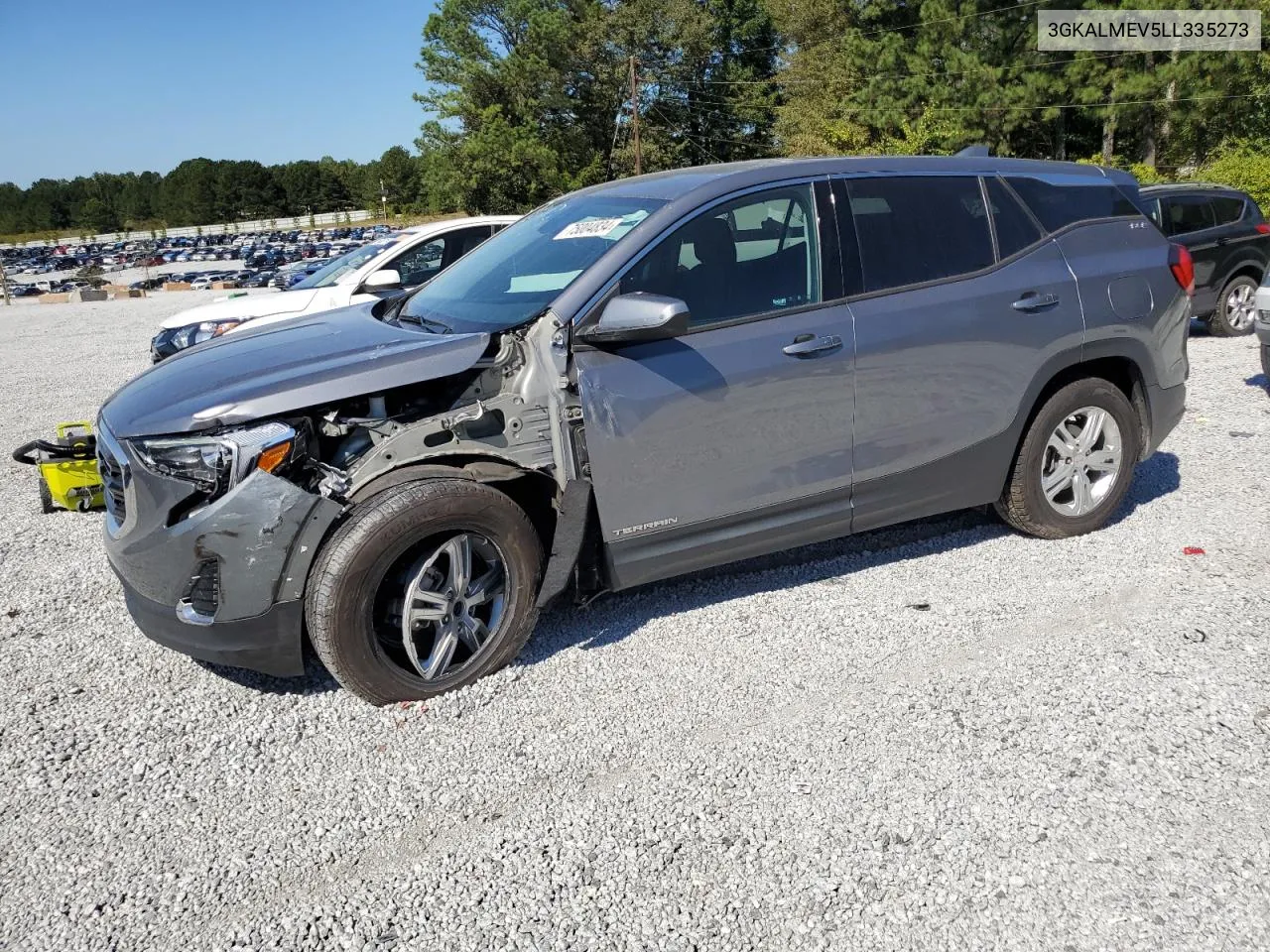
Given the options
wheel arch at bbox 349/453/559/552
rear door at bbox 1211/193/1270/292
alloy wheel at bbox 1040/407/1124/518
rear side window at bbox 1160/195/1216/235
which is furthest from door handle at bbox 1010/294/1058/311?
rear door at bbox 1211/193/1270/292

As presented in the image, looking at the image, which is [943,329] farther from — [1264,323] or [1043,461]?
[1264,323]

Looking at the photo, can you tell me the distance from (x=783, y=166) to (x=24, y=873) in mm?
3679

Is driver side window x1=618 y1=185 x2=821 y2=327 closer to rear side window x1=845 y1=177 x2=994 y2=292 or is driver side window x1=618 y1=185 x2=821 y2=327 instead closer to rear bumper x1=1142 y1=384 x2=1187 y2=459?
rear side window x1=845 y1=177 x2=994 y2=292

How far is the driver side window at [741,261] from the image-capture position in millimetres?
3796

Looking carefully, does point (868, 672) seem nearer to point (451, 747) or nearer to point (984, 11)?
point (451, 747)

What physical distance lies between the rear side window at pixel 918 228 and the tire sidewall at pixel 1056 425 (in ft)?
2.65

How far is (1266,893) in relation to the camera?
249 cm

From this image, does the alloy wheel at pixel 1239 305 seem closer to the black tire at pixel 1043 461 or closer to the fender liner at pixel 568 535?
the black tire at pixel 1043 461

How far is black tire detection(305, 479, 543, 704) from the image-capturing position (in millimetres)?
3318

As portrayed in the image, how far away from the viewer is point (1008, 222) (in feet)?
14.9

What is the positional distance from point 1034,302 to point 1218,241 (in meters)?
7.47

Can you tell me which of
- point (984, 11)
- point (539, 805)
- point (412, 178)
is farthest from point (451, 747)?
→ point (412, 178)

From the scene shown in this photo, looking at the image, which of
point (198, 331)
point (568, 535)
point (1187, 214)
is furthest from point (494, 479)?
point (1187, 214)

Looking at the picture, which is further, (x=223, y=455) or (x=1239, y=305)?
(x=1239, y=305)
